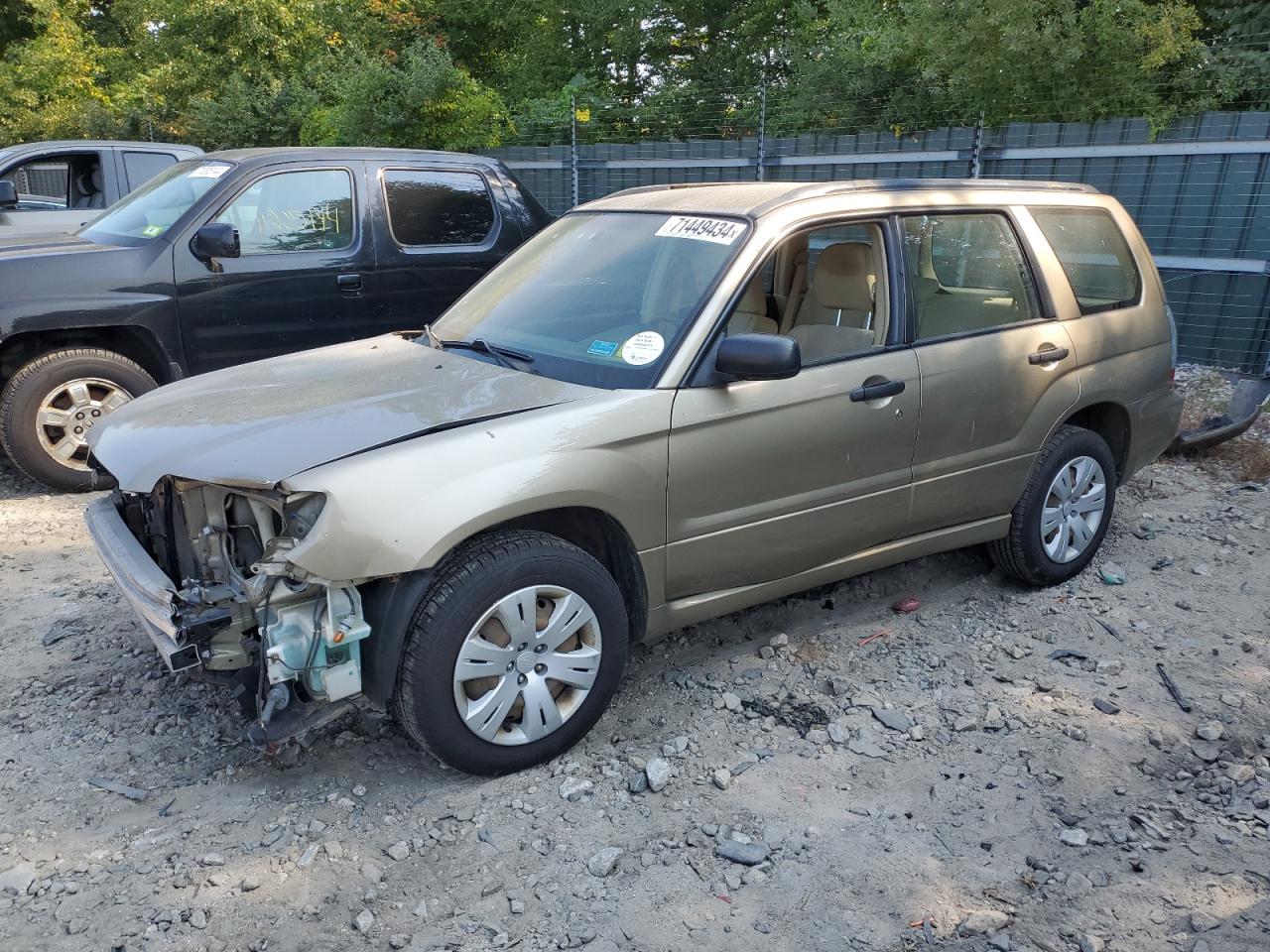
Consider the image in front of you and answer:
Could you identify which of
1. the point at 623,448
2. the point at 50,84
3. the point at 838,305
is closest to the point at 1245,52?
the point at 838,305

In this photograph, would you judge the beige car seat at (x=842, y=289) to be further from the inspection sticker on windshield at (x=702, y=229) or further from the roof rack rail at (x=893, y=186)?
the inspection sticker on windshield at (x=702, y=229)

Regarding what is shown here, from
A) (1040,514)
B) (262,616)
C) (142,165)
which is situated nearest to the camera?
(262,616)

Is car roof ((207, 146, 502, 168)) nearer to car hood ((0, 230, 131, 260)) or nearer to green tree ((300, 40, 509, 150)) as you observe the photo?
car hood ((0, 230, 131, 260))

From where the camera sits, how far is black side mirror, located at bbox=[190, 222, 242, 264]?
5.76 metres

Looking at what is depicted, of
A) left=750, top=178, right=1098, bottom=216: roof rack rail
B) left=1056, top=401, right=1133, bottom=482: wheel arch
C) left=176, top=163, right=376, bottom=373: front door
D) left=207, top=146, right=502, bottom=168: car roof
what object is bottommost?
left=1056, top=401, right=1133, bottom=482: wheel arch

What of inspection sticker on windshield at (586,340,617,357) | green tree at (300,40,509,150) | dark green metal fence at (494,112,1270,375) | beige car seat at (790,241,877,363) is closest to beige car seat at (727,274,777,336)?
beige car seat at (790,241,877,363)

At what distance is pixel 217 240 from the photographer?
5.76 meters

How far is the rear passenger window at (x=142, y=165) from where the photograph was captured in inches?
366

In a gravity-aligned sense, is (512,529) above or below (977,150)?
below

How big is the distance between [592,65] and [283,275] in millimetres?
18080

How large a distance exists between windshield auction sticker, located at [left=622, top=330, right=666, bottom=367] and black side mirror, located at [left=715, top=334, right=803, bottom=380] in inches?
9.2

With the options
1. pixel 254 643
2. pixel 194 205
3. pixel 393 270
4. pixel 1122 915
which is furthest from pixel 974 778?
pixel 194 205

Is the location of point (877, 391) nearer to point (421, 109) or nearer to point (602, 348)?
point (602, 348)

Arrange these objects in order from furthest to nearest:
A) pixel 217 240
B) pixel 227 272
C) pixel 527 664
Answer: pixel 227 272 → pixel 217 240 → pixel 527 664
